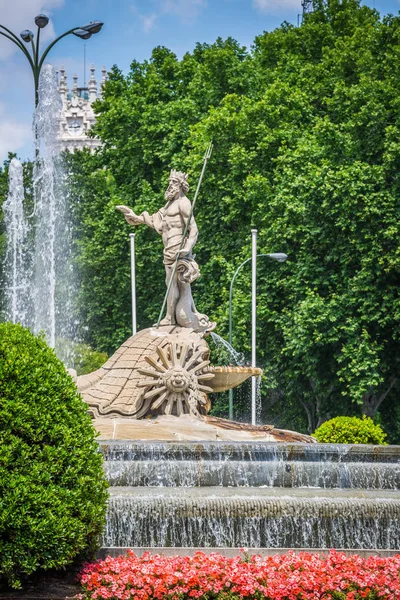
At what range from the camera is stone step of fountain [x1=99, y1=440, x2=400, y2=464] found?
547 inches

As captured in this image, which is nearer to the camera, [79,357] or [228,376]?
[228,376]

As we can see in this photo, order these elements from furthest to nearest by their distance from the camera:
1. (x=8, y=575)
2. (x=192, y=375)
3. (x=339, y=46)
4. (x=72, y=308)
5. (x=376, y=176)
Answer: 1. (x=72, y=308)
2. (x=339, y=46)
3. (x=376, y=176)
4. (x=192, y=375)
5. (x=8, y=575)

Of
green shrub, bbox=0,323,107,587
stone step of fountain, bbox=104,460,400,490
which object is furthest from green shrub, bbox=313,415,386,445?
green shrub, bbox=0,323,107,587

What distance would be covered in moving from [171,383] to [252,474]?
632 cm

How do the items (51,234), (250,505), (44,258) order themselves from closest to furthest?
(250,505)
(51,234)
(44,258)

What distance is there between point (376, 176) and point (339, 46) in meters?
7.63

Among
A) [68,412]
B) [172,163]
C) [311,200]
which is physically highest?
[172,163]

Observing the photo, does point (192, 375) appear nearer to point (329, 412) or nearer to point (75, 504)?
point (75, 504)

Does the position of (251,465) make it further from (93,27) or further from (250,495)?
(93,27)

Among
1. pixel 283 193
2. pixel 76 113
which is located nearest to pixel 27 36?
pixel 283 193

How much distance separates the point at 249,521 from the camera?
1208 cm

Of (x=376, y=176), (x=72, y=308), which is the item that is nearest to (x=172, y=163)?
(x=72, y=308)

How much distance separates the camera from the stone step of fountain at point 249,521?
39.2ft

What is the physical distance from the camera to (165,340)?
21031 millimetres
